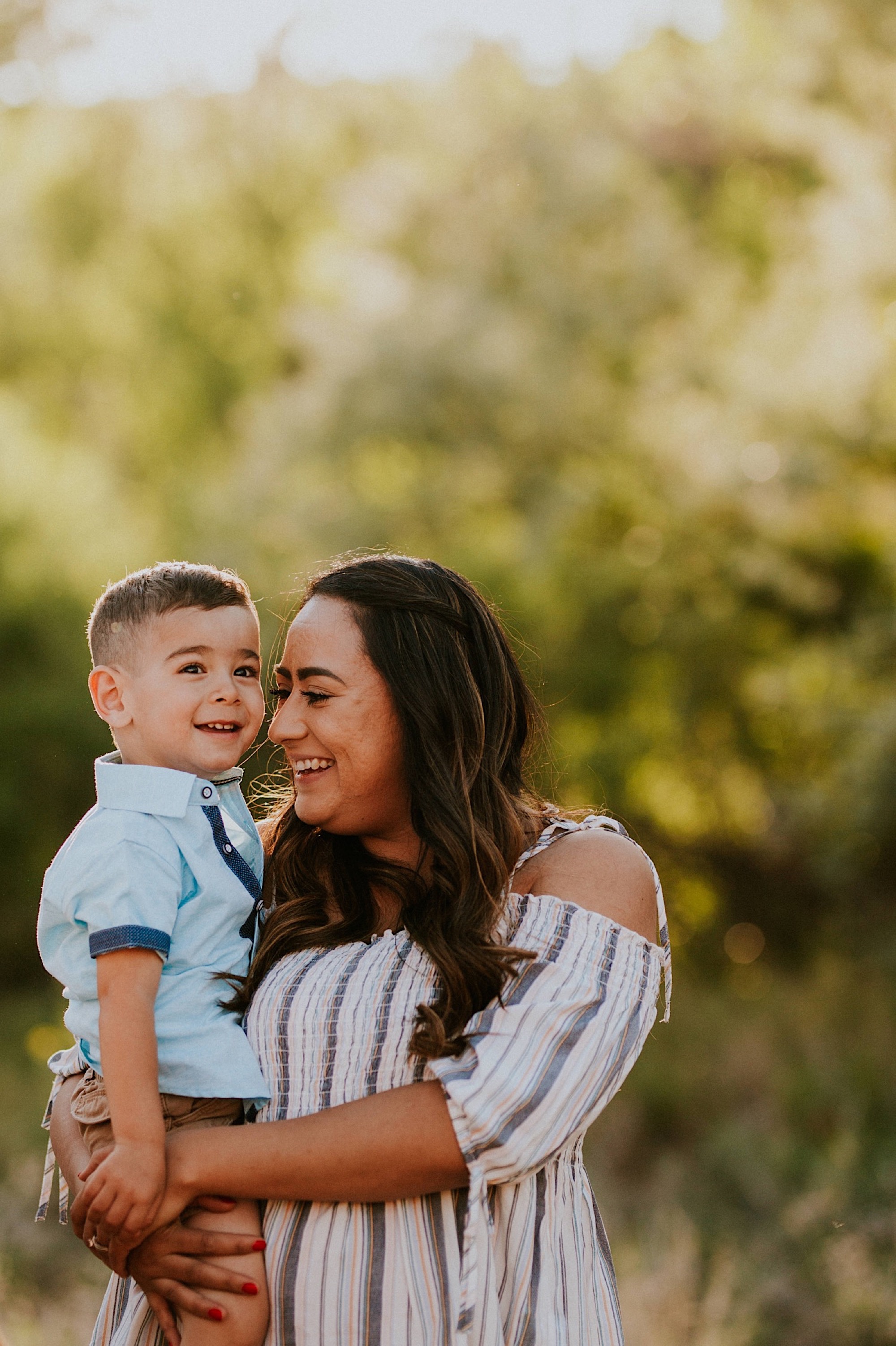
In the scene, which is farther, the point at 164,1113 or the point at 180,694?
the point at 180,694

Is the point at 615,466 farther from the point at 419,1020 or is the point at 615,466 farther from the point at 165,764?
the point at 419,1020

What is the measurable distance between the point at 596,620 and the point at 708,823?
6.09ft

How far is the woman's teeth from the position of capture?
187 cm

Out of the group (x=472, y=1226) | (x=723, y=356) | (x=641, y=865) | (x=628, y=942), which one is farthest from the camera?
A: (x=723, y=356)

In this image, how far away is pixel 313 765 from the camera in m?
1.88

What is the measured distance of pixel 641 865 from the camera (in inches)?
69.6

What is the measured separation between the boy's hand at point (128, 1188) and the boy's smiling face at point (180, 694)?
52cm

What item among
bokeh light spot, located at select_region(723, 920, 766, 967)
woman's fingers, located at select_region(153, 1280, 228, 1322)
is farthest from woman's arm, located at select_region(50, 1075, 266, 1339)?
bokeh light spot, located at select_region(723, 920, 766, 967)

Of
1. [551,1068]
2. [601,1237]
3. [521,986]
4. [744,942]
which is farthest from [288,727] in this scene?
[744,942]

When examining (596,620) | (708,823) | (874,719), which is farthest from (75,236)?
(874,719)

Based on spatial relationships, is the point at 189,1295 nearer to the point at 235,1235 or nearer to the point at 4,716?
the point at 235,1235

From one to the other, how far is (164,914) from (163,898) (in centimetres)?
2

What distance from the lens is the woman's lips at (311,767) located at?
6.12 ft

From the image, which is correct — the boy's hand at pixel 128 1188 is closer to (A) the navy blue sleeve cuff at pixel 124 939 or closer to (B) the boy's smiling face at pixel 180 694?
(A) the navy blue sleeve cuff at pixel 124 939
